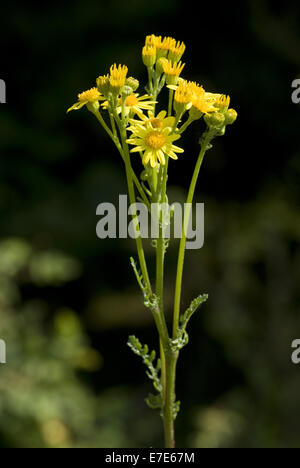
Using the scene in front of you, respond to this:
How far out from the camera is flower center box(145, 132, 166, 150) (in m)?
1.09

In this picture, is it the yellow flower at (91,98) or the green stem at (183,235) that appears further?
the yellow flower at (91,98)

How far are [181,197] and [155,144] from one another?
2.79 metres

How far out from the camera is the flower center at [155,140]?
3.58 ft

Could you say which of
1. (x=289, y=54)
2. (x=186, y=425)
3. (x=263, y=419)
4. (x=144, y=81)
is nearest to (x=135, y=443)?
(x=186, y=425)

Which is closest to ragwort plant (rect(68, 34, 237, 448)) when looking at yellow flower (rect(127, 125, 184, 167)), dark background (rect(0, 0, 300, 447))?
yellow flower (rect(127, 125, 184, 167))

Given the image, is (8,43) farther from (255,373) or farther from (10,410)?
(255,373)

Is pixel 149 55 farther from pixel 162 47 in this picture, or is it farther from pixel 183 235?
pixel 183 235

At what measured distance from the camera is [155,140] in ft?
3.57

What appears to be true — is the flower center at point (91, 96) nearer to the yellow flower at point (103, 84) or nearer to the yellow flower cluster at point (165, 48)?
the yellow flower at point (103, 84)

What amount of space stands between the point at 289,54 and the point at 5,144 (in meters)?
2.25

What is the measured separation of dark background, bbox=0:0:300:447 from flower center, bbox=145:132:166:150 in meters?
2.71

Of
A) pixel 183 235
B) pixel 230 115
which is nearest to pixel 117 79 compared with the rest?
pixel 230 115

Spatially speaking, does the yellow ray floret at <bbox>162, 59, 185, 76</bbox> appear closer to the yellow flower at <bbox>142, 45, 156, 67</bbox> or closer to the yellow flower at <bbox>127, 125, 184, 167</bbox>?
the yellow flower at <bbox>142, 45, 156, 67</bbox>

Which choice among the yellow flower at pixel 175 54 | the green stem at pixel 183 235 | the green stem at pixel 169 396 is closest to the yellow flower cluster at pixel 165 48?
the yellow flower at pixel 175 54
